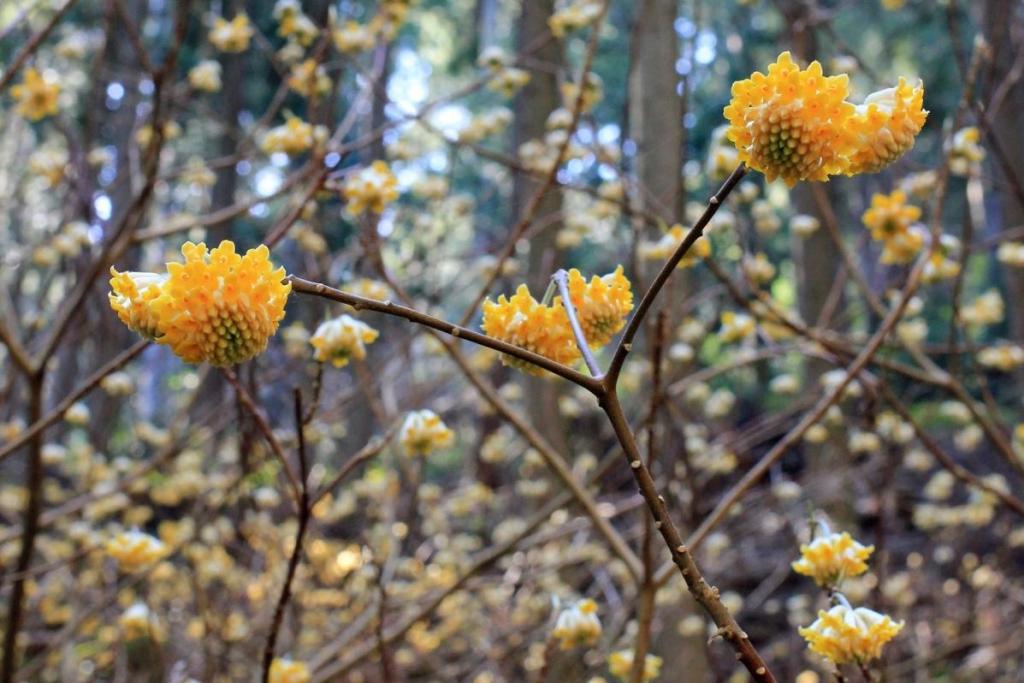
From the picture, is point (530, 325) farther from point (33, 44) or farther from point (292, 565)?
point (33, 44)

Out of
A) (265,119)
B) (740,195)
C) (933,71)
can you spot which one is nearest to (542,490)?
(740,195)

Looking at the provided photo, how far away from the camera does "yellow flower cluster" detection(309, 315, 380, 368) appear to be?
4.73 ft

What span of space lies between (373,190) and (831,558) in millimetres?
1122

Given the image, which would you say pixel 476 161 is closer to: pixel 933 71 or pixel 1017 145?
pixel 933 71

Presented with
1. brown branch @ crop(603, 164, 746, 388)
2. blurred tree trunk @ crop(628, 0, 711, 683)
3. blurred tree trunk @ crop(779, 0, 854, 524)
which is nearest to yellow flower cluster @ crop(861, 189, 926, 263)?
blurred tree trunk @ crop(628, 0, 711, 683)

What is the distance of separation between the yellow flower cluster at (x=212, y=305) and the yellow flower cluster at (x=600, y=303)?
0.32m

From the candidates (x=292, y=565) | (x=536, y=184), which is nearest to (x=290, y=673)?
(x=292, y=565)

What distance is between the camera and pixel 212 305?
822mm

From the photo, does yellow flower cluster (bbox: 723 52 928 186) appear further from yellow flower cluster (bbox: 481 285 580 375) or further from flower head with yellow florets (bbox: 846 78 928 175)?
yellow flower cluster (bbox: 481 285 580 375)

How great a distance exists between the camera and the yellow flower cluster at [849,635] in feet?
3.53

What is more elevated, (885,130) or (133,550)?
(133,550)

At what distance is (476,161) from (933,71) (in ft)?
17.6

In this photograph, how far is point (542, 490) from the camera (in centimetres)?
396

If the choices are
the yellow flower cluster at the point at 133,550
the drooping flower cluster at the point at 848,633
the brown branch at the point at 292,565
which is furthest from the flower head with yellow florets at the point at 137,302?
the yellow flower cluster at the point at 133,550
